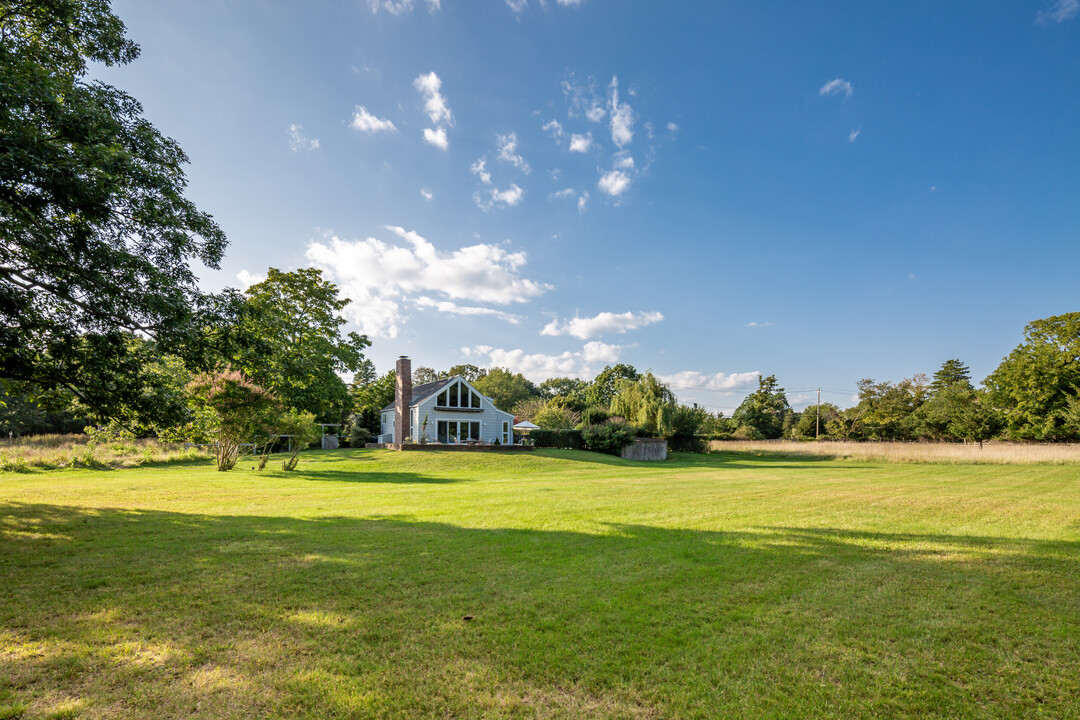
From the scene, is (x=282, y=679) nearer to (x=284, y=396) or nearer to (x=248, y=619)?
(x=248, y=619)

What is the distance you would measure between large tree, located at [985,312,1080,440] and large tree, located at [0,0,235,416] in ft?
183

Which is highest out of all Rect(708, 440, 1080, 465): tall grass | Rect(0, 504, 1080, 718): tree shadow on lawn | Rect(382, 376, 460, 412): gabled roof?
Rect(382, 376, 460, 412): gabled roof

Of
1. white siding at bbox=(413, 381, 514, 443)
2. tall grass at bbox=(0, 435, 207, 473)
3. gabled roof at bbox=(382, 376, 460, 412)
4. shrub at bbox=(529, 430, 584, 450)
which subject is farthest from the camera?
gabled roof at bbox=(382, 376, 460, 412)

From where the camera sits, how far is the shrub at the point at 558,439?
3466cm

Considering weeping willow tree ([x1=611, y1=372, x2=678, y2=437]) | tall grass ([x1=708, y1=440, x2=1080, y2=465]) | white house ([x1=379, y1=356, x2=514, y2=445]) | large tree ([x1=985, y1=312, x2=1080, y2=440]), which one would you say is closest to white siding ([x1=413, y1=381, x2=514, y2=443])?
white house ([x1=379, y1=356, x2=514, y2=445])

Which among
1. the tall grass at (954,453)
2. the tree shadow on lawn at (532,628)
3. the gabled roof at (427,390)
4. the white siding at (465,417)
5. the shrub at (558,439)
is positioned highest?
the gabled roof at (427,390)

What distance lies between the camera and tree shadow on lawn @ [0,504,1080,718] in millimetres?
2719

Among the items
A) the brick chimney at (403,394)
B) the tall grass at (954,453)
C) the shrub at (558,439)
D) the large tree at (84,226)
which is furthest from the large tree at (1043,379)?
the large tree at (84,226)

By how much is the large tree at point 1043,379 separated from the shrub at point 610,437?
35.0 meters

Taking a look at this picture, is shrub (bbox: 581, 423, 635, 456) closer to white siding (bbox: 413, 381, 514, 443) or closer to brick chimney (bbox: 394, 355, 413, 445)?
white siding (bbox: 413, 381, 514, 443)

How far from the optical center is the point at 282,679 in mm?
2852

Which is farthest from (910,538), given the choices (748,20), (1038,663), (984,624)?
(748,20)

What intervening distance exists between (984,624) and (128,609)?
7104mm

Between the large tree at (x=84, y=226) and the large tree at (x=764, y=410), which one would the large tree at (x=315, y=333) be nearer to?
the large tree at (x=84, y=226)
